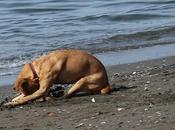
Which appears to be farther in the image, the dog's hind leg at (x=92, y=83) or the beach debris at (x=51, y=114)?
the dog's hind leg at (x=92, y=83)

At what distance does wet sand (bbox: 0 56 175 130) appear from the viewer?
6285mm

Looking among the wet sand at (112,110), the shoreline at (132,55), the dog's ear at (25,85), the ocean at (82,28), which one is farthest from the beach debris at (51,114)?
the shoreline at (132,55)

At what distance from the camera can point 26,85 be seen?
820 cm

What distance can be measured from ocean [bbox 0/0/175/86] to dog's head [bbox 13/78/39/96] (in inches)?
73.3

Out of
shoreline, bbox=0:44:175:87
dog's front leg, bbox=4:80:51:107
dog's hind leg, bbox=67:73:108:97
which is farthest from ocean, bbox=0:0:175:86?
dog's hind leg, bbox=67:73:108:97

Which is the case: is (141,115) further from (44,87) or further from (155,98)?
(44,87)

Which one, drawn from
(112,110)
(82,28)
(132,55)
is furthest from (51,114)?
(82,28)

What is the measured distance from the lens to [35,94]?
8.16 m

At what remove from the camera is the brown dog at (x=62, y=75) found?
820 cm

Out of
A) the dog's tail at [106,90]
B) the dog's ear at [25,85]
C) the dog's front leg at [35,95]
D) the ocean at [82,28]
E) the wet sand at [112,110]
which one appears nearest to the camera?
the wet sand at [112,110]

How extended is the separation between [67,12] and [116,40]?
6280mm

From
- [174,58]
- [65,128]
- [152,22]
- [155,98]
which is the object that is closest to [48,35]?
[152,22]

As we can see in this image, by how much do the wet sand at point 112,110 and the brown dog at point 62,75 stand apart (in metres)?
0.19

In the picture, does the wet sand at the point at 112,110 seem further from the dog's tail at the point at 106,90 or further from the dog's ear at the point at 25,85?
the dog's ear at the point at 25,85
